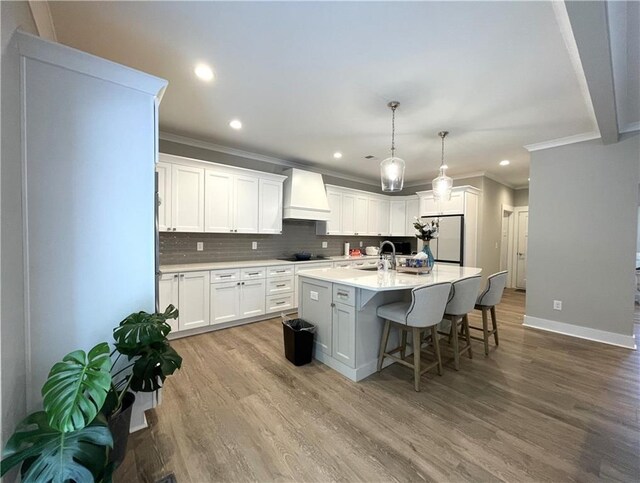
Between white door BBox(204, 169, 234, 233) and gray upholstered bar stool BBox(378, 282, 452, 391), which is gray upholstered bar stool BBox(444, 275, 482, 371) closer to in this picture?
gray upholstered bar stool BBox(378, 282, 452, 391)

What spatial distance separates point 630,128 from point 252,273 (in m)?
5.01

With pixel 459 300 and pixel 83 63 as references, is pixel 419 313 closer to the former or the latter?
pixel 459 300

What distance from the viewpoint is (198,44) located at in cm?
185

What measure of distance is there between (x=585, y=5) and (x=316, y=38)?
144 cm

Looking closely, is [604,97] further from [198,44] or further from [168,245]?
[168,245]

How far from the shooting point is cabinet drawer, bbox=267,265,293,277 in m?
4.08

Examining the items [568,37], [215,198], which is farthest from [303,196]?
[568,37]

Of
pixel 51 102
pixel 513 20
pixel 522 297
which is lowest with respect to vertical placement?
pixel 522 297

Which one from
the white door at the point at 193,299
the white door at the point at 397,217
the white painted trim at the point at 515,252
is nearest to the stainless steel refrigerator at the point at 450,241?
the white door at the point at 397,217

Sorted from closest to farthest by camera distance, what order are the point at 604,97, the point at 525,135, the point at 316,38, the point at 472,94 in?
the point at 316,38 < the point at 604,97 < the point at 472,94 < the point at 525,135

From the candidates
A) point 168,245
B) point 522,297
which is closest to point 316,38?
point 168,245

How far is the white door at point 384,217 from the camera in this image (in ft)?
20.6

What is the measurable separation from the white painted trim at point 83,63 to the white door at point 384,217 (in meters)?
5.17

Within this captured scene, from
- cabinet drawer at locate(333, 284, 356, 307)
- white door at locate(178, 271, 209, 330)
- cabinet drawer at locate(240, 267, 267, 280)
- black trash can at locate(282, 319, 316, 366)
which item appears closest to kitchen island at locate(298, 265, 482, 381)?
cabinet drawer at locate(333, 284, 356, 307)
